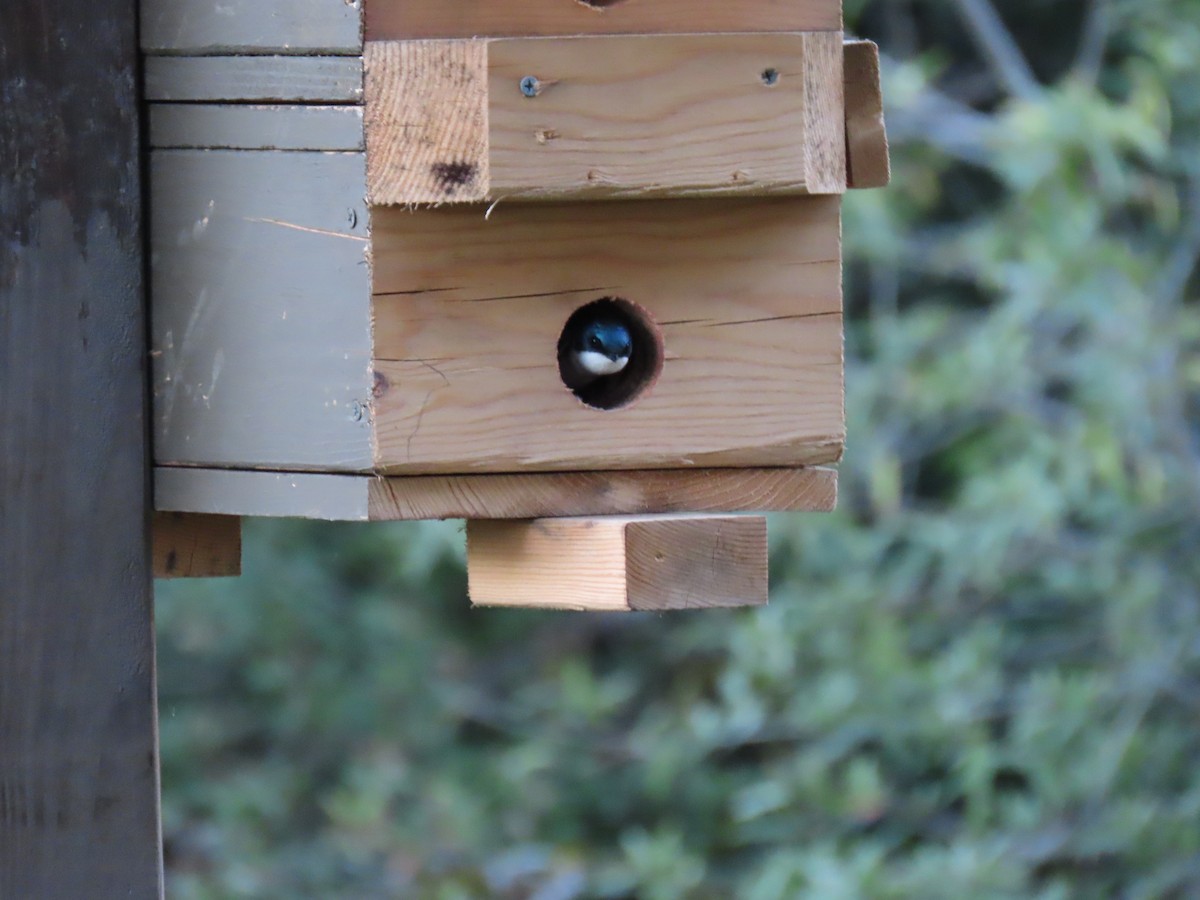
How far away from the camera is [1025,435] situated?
346 cm

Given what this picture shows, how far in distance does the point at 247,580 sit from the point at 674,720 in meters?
1.25

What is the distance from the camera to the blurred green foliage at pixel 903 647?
127 inches

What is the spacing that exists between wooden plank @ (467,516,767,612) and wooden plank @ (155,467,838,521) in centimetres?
4

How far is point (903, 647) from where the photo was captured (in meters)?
3.69

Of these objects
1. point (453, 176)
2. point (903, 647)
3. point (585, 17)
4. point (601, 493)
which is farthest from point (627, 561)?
point (903, 647)

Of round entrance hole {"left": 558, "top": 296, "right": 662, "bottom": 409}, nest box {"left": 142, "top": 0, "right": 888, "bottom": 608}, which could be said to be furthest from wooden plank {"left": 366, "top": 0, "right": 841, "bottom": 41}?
round entrance hole {"left": 558, "top": 296, "right": 662, "bottom": 409}

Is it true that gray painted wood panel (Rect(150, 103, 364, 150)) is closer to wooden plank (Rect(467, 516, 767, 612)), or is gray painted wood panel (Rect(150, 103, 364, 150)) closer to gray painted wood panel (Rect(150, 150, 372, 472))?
gray painted wood panel (Rect(150, 150, 372, 472))

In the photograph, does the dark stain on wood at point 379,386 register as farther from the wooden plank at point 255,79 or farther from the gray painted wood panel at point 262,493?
the wooden plank at point 255,79

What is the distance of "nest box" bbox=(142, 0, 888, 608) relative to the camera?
141cm

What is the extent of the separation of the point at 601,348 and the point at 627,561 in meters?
0.25

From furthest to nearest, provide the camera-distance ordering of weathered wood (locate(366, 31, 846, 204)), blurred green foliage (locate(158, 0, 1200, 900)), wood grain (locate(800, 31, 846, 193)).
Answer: blurred green foliage (locate(158, 0, 1200, 900))
wood grain (locate(800, 31, 846, 193))
weathered wood (locate(366, 31, 846, 204))

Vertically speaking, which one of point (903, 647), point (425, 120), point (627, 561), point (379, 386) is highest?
point (425, 120)

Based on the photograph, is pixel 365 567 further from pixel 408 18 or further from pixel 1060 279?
pixel 408 18

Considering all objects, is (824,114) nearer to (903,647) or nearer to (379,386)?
(379,386)
